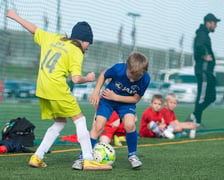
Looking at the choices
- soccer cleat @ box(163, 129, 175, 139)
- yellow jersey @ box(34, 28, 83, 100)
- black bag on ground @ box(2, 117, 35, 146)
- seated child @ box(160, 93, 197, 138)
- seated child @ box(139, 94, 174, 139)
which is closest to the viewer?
yellow jersey @ box(34, 28, 83, 100)

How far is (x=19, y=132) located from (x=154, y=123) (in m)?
2.73

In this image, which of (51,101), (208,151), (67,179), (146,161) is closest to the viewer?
(67,179)

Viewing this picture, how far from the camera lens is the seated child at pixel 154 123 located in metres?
8.69

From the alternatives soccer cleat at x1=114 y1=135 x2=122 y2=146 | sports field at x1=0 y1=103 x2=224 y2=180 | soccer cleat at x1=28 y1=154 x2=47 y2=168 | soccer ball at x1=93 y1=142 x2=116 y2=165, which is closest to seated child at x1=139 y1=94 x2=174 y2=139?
sports field at x1=0 y1=103 x2=224 y2=180

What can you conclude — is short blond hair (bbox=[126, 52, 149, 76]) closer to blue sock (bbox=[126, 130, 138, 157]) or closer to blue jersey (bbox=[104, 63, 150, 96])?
blue jersey (bbox=[104, 63, 150, 96])

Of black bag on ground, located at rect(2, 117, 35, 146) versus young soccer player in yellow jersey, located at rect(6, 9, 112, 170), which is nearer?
young soccer player in yellow jersey, located at rect(6, 9, 112, 170)

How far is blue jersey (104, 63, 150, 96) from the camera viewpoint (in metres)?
5.19

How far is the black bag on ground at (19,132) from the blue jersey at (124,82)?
→ 2023 millimetres

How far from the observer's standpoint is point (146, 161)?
18.6 feet

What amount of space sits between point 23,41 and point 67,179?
597cm

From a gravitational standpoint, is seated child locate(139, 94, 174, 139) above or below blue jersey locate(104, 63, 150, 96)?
below

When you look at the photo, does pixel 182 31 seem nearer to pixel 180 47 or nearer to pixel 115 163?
pixel 180 47

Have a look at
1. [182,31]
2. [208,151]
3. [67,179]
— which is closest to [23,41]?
[182,31]

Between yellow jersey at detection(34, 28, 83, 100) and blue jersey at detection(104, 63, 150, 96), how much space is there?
0.52 metres
